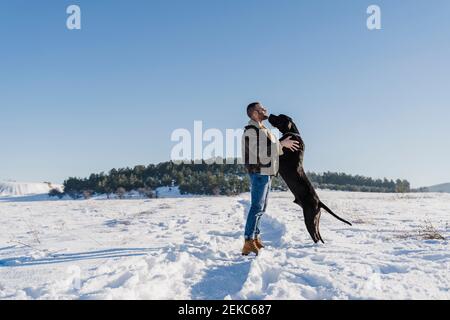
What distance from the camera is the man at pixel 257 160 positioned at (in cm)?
431

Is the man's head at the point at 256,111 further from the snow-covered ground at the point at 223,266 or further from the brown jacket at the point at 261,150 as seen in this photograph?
the snow-covered ground at the point at 223,266

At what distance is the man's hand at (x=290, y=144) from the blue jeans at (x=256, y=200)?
0.46 meters

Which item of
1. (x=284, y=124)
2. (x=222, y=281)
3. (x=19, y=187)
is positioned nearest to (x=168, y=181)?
(x=284, y=124)

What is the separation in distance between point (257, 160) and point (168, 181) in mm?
18639

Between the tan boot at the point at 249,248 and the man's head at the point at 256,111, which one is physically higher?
the man's head at the point at 256,111

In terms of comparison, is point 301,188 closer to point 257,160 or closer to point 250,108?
point 257,160

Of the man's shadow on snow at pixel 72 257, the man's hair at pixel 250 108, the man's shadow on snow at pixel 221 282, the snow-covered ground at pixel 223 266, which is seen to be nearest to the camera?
the snow-covered ground at pixel 223 266

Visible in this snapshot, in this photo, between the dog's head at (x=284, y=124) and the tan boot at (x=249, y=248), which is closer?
the tan boot at (x=249, y=248)

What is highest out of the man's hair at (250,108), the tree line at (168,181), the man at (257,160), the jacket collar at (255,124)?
the man's hair at (250,108)

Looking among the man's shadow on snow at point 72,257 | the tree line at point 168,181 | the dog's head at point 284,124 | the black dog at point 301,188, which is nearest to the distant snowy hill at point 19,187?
the tree line at point 168,181

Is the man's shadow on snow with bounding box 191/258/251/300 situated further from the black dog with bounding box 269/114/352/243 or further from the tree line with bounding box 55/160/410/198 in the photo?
the tree line with bounding box 55/160/410/198

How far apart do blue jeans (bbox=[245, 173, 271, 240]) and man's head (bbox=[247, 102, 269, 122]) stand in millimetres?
710

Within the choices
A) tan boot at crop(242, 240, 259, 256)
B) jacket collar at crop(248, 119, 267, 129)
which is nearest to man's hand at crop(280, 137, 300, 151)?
jacket collar at crop(248, 119, 267, 129)
